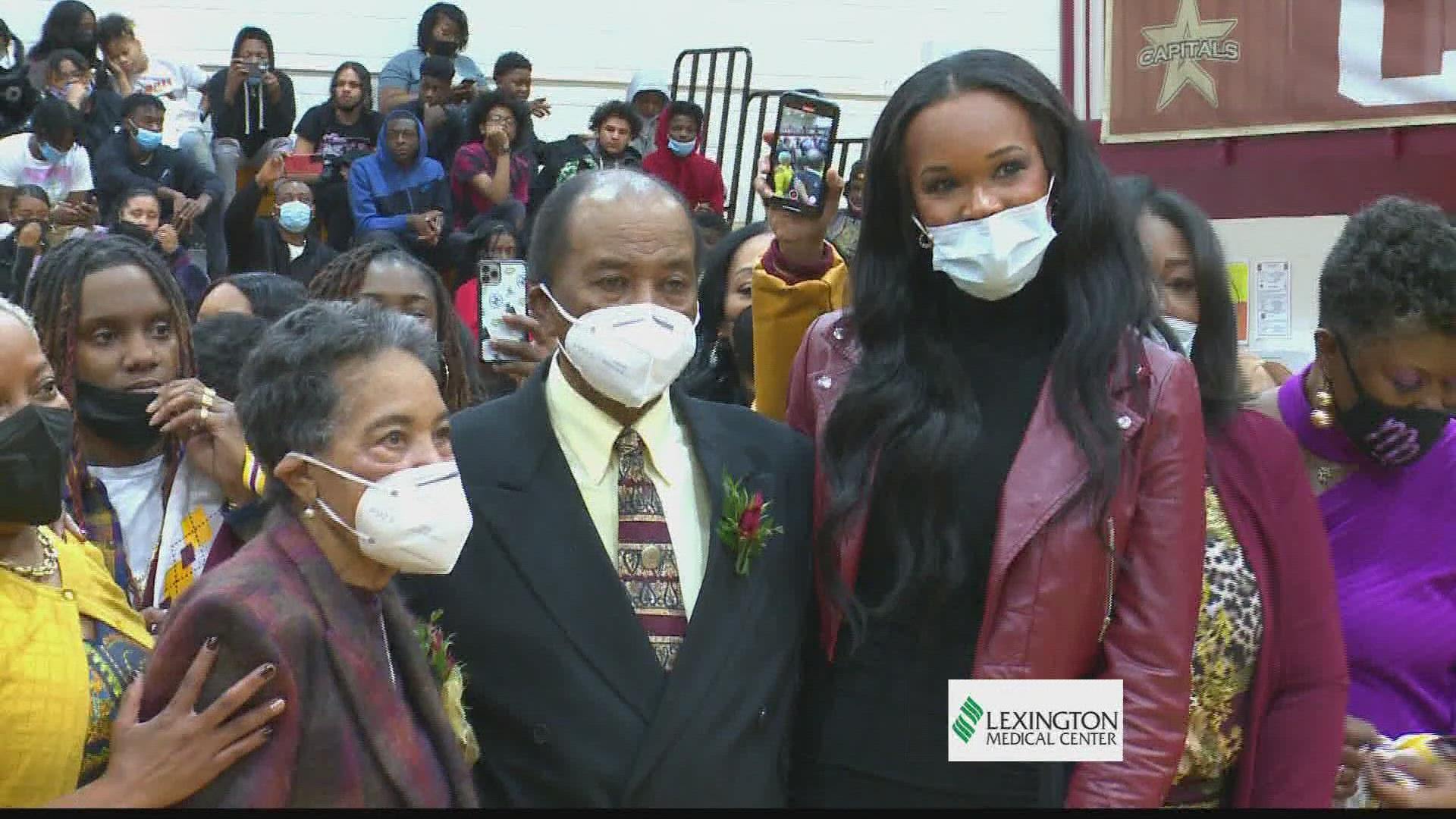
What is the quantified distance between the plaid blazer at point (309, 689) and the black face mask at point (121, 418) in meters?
1.12

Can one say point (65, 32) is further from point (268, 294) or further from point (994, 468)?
point (994, 468)

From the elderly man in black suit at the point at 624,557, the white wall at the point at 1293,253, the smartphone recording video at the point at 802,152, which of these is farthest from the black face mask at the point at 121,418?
the white wall at the point at 1293,253

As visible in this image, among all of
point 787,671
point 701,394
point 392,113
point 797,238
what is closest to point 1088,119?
point 392,113

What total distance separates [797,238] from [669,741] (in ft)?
3.64

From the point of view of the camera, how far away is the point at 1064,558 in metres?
2.44

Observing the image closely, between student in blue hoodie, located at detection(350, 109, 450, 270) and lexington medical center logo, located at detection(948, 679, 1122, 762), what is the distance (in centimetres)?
824

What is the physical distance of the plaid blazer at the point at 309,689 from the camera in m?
2.17

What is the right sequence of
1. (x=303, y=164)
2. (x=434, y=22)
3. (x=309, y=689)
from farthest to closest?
(x=434, y=22)
(x=303, y=164)
(x=309, y=689)

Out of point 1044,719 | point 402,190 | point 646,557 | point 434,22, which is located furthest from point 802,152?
point 434,22

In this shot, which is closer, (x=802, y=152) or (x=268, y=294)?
(x=802, y=152)

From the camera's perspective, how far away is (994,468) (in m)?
2.57

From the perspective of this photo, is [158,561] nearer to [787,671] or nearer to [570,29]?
[787,671]

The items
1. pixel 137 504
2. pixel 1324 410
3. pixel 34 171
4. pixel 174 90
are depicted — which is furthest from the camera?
pixel 174 90

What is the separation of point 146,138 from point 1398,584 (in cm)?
929
